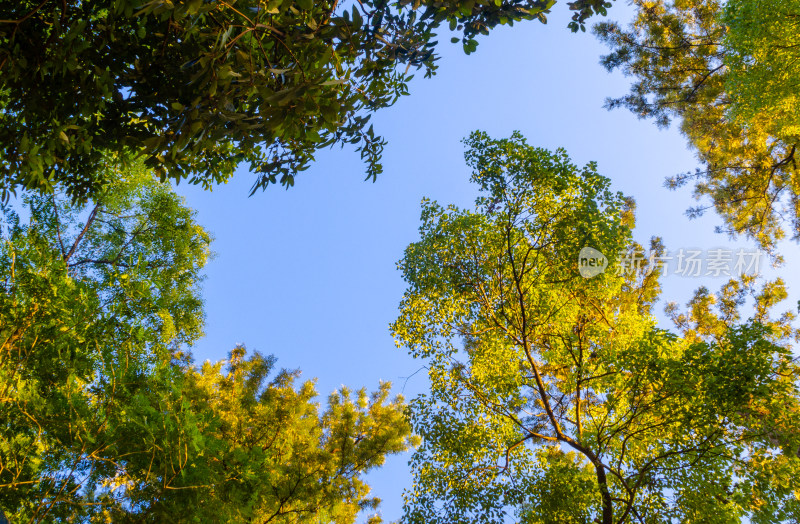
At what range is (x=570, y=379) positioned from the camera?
8.90m

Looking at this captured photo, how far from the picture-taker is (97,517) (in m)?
4.72

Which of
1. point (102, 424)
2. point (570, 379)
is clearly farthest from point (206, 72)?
point (570, 379)

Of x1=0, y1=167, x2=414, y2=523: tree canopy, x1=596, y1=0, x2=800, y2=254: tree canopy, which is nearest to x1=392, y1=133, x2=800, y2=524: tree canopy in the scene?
x1=0, y1=167, x2=414, y2=523: tree canopy

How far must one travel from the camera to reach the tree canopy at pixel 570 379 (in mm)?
5844

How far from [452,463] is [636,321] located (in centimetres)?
546

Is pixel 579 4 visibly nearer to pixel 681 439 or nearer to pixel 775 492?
pixel 681 439

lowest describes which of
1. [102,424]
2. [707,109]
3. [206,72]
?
[102,424]

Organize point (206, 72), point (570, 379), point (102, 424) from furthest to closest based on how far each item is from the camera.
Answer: point (570, 379), point (102, 424), point (206, 72)

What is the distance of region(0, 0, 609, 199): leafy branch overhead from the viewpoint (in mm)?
2568

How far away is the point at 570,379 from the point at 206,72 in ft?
27.8

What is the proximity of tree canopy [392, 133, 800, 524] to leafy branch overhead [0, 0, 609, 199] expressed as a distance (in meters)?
4.36

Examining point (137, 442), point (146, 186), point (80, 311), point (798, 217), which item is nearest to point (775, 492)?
point (137, 442)

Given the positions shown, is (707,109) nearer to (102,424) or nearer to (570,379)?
(570,379)

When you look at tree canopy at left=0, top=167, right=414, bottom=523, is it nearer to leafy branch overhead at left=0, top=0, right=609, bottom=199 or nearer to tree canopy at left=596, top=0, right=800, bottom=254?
leafy branch overhead at left=0, top=0, right=609, bottom=199
